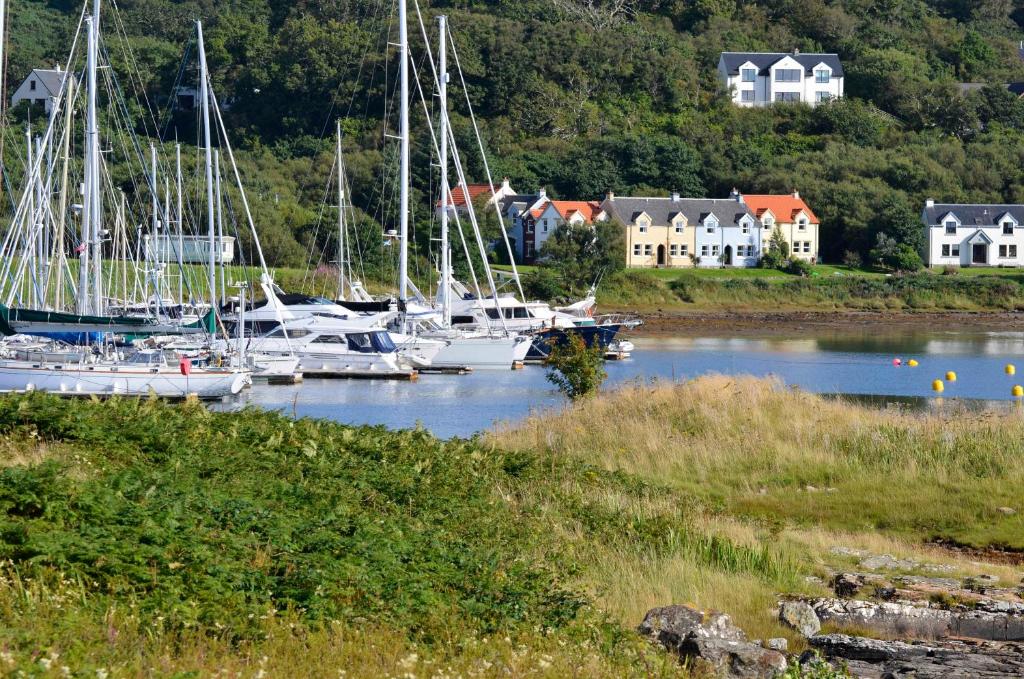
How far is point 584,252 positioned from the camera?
3297 inches

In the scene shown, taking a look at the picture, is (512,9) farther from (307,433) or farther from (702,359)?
(307,433)

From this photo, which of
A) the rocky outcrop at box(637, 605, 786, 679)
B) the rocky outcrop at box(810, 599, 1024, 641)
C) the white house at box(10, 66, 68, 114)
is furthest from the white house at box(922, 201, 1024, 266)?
the rocky outcrop at box(637, 605, 786, 679)

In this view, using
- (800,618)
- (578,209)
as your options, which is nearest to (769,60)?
(578,209)

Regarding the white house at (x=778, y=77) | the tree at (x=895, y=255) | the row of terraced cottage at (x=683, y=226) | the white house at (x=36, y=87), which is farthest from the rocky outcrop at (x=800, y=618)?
A: the white house at (x=778, y=77)

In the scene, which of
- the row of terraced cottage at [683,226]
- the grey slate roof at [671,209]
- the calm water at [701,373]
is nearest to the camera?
the calm water at [701,373]

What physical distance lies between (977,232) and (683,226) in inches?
813

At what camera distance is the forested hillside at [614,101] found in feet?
333

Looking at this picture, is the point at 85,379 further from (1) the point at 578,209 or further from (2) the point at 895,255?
(2) the point at 895,255

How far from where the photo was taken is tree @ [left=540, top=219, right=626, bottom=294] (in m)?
82.4

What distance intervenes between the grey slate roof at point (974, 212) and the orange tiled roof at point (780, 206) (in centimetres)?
816

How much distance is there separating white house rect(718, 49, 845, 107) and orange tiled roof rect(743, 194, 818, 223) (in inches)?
1412

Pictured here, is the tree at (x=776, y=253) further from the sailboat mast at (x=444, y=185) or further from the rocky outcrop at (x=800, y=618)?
the rocky outcrop at (x=800, y=618)

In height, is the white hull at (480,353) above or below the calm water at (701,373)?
above

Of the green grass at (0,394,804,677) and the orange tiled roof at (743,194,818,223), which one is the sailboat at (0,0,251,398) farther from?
the orange tiled roof at (743,194,818,223)
